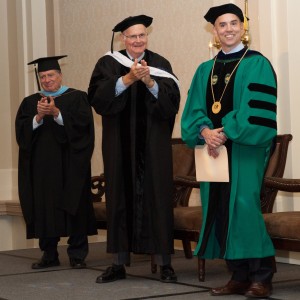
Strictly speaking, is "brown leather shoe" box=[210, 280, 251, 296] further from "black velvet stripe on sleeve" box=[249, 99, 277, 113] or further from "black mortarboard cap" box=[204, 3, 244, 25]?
"black mortarboard cap" box=[204, 3, 244, 25]

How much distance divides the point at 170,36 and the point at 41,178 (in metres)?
2.27

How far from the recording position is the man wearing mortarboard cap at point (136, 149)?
590 centimetres

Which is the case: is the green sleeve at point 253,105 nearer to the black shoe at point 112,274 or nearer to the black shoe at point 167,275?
the black shoe at point 167,275

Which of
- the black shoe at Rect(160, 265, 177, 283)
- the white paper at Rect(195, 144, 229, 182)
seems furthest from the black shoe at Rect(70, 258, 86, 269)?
the white paper at Rect(195, 144, 229, 182)

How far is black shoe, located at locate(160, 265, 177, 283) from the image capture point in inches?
232

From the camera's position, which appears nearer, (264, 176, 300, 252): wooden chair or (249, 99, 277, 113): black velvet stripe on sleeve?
(249, 99, 277, 113): black velvet stripe on sleeve

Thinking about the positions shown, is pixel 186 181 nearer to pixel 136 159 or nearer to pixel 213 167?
pixel 136 159

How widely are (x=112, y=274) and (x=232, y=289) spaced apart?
1117 millimetres

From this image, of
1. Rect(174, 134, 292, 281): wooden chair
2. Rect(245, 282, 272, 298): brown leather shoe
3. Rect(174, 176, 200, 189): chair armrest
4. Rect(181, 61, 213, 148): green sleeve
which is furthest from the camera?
Rect(174, 176, 200, 189): chair armrest

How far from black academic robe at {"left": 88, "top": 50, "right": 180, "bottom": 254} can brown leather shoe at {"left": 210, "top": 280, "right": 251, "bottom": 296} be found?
70 cm

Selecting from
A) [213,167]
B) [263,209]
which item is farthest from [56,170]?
[213,167]

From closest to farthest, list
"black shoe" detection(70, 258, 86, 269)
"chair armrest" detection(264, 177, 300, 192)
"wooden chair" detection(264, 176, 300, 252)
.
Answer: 1. "wooden chair" detection(264, 176, 300, 252)
2. "chair armrest" detection(264, 177, 300, 192)
3. "black shoe" detection(70, 258, 86, 269)

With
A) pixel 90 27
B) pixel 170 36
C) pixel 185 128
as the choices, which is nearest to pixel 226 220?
pixel 185 128

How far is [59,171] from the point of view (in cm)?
717
